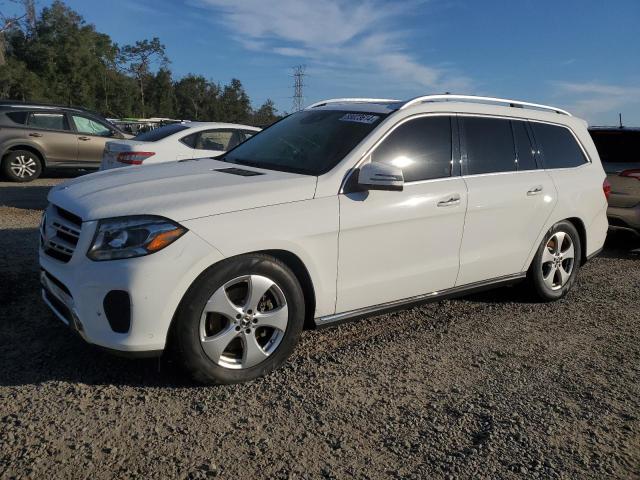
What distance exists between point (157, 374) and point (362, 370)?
1280 mm

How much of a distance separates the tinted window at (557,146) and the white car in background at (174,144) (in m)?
5.18

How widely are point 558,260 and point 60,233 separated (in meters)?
4.20

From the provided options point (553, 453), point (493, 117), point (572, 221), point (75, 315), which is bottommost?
point (553, 453)

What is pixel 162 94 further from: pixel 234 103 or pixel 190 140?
pixel 190 140

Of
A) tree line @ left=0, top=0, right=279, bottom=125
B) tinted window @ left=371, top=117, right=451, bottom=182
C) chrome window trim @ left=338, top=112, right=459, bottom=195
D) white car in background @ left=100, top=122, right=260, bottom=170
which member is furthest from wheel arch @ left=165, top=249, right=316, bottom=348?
tree line @ left=0, top=0, right=279, bottom=125

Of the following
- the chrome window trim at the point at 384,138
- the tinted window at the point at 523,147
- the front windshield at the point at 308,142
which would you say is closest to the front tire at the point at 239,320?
the chrome window trim at the point at 384,138

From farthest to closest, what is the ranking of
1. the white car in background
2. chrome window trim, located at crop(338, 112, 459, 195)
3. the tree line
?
the tree line
the white car in background
chrome window trim, located at crop(338, 112, 459, 195)

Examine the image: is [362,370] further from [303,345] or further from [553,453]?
[553,453]

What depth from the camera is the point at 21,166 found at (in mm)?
12414

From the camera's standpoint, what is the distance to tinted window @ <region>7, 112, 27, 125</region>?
12.3 m

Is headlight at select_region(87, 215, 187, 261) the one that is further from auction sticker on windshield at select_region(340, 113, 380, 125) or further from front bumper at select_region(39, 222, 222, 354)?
auction sticker on windshield at select_region(340, 113, 380, 125)

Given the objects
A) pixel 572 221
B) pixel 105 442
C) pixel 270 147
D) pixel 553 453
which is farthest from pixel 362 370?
pixel 572 221

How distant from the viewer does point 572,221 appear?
17.7ft

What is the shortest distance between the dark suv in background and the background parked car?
983 centimetres
